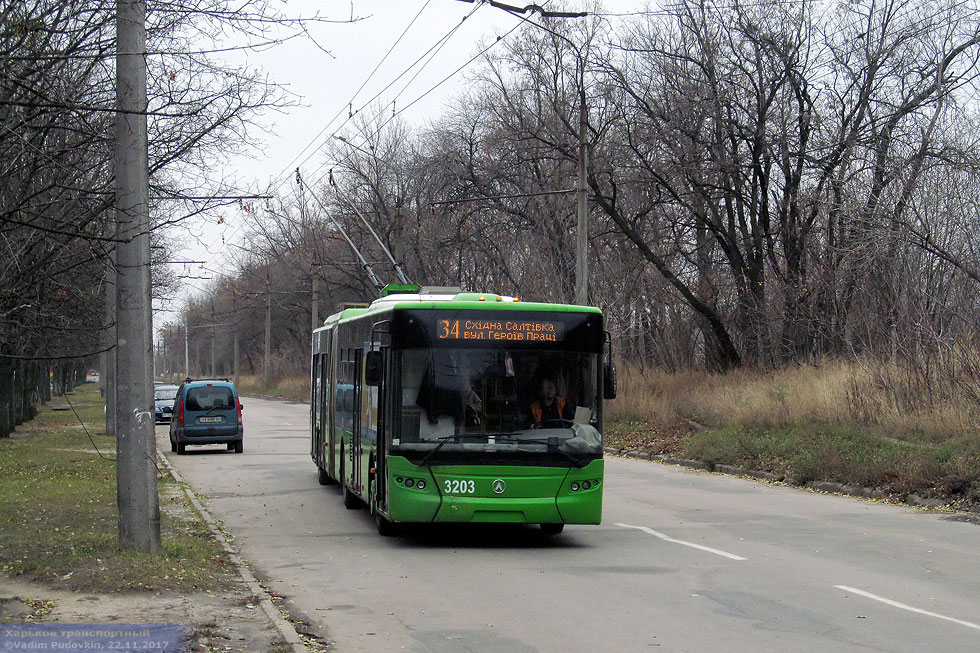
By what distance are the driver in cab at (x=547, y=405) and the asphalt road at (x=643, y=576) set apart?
4.84 feet

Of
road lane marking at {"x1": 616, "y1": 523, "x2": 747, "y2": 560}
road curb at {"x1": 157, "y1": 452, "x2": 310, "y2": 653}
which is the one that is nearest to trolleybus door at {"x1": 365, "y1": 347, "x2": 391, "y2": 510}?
road curb at {"x1": 157, "y1": 452, "x2": 310, "y2": 653}

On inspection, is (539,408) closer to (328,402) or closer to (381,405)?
(381,405)

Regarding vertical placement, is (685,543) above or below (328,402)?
below

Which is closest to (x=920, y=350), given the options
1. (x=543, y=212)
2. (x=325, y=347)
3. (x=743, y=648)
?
(x=325, y=347)

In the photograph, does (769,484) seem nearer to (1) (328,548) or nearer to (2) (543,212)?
(1) (328,548)

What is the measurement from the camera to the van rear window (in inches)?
1153

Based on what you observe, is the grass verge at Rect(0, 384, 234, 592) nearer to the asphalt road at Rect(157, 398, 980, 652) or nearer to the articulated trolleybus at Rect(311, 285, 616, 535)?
the asphalt road at Rect(157, 398, 980, 652)

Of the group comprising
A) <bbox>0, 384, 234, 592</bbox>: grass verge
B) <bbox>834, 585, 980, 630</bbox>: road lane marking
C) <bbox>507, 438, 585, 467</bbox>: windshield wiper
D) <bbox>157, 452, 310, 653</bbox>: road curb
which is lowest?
<bbox>834, 585, 980, 630</bbox>: road lane marking

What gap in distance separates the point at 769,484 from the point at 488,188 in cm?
2336

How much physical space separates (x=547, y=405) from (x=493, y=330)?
105cm

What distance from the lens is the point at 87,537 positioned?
11453 mm

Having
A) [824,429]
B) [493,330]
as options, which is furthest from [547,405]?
[824,429]

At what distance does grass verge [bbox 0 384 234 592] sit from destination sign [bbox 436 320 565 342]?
137 inches

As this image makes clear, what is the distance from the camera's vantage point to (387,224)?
175 ft
